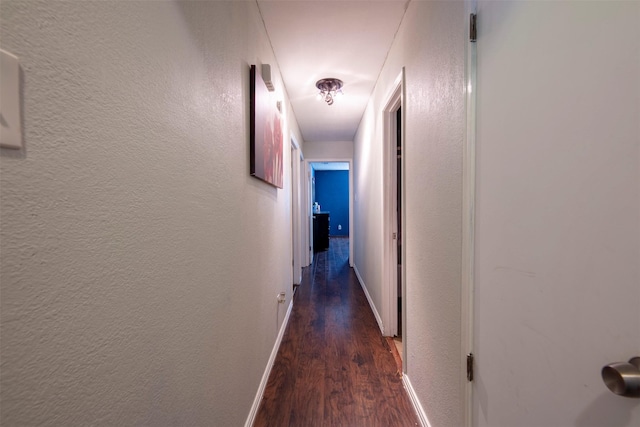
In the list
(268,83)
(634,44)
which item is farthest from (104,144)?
(268,83)

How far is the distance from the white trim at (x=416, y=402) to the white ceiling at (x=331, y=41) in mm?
2357

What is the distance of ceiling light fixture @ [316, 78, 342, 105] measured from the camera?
8.68 feet

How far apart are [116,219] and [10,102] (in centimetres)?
24

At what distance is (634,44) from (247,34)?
5.02ft

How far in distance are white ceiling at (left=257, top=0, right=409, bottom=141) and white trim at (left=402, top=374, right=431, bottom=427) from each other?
2357 mm

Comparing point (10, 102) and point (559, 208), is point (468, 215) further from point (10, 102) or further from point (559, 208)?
point (10, 102)

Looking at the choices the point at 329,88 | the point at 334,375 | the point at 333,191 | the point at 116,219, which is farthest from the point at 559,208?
the point at 333,191

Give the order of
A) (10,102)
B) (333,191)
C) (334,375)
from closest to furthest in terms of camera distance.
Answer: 1. (10,102)
2. (334,375)
3. (333,191)

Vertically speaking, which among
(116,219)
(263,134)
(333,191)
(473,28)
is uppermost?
(333,191)

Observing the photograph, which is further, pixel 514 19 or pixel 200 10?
pixel 200 10

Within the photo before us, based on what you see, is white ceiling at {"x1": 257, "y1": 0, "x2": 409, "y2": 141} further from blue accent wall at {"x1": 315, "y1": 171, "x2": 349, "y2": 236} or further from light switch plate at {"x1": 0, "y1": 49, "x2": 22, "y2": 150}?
blue accent wall at {"x1": 315, "y1": 171, "x2": 349, "y2": 236}

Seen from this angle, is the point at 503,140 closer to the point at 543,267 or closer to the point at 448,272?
the point at 543,267

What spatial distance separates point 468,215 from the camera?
991mm

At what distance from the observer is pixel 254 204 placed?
1587 millimetres
